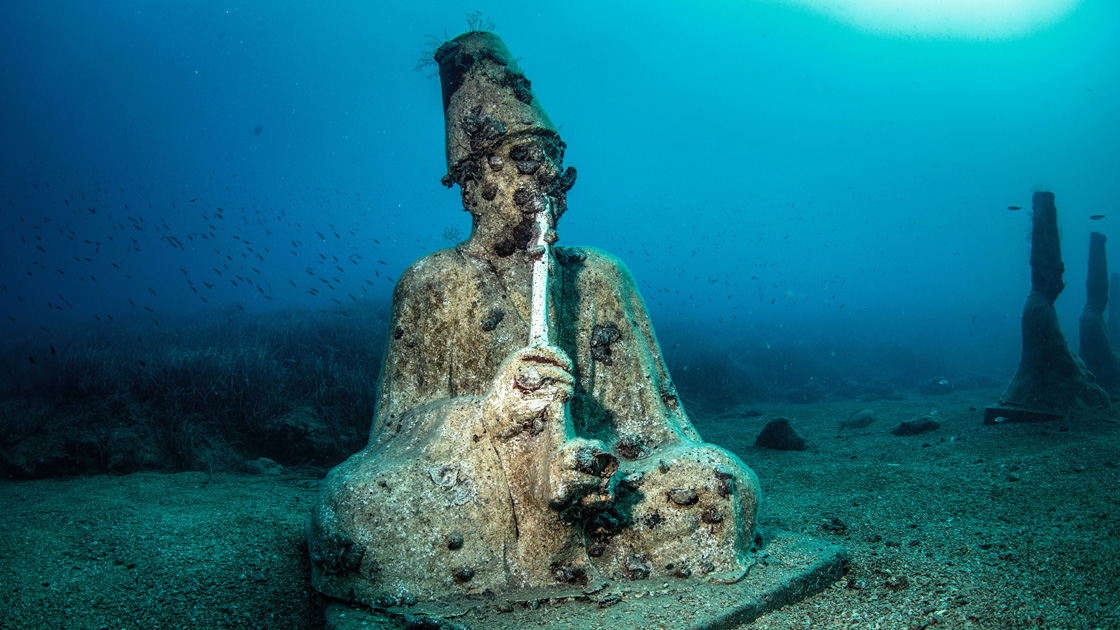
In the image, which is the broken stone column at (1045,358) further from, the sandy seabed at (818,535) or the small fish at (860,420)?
the sandy seabed at (818,535)

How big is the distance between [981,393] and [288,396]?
1886 centimetres

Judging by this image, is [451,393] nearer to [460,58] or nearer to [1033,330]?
[460,58]

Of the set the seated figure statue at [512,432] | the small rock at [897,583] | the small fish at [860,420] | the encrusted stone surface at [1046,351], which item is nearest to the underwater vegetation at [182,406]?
the seated figure statue at [512,432]

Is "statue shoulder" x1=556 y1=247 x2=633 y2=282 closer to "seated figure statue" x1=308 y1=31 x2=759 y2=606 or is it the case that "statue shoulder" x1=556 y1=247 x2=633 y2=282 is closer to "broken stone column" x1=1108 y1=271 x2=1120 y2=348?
"seated figure statue" x1=308 y1=31 x2=759 y2=606

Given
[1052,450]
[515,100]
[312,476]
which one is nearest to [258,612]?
[515,100]

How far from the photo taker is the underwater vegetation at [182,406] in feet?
23.4

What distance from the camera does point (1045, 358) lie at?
29.2ft

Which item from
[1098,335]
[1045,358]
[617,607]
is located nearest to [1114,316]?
[1098,335]

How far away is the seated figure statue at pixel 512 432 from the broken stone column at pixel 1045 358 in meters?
8.47

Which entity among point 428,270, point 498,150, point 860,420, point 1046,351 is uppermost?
point 498,150

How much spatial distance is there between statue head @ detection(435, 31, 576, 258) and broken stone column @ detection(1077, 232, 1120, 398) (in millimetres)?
13651

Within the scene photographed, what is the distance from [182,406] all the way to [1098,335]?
17.5 meters

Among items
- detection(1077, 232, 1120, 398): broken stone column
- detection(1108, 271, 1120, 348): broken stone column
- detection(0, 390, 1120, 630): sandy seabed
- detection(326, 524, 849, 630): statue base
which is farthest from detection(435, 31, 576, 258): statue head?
detection(1108, 271, 1120, 348): broken stone column

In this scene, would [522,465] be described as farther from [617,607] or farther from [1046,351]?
[1046,351]
